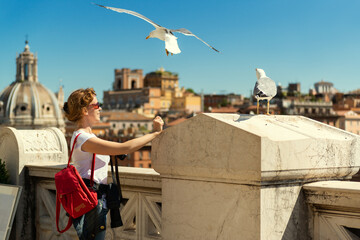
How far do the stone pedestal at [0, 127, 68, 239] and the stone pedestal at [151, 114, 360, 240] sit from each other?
2.02 meters

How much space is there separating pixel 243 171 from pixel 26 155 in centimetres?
259

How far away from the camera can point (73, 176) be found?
2.58 meters

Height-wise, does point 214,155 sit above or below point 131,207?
above

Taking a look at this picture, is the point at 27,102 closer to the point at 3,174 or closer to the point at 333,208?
the point at 3,174

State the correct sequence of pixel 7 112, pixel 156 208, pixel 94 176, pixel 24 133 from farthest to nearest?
1. pixel 7 112
2. pixel 24 133
3. pixel 156 208
4. pixel 94 176

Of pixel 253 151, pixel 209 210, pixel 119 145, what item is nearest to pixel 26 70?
pixel 119 145

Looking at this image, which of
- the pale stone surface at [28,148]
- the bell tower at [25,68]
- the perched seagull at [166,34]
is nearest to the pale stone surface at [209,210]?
the perched seagull at [166,34]

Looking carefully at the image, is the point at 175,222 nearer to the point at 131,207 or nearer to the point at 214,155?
the point at 214,155

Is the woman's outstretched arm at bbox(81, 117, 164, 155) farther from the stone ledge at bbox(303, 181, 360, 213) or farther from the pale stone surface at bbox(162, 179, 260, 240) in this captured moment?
the stone ledge at bbox(303, 181, 360, 213)

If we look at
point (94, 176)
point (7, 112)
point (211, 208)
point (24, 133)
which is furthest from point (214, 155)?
point (7, 112)

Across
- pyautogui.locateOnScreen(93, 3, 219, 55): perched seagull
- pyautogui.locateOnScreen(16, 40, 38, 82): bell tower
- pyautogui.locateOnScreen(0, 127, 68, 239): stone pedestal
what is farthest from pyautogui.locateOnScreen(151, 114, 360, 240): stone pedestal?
pyautogui.locateOnScreen(16, 40, 38, 82): bell tower

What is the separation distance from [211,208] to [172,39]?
37.9 inches

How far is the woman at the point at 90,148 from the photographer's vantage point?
2545 mm

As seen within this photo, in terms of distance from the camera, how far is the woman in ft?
8.35
